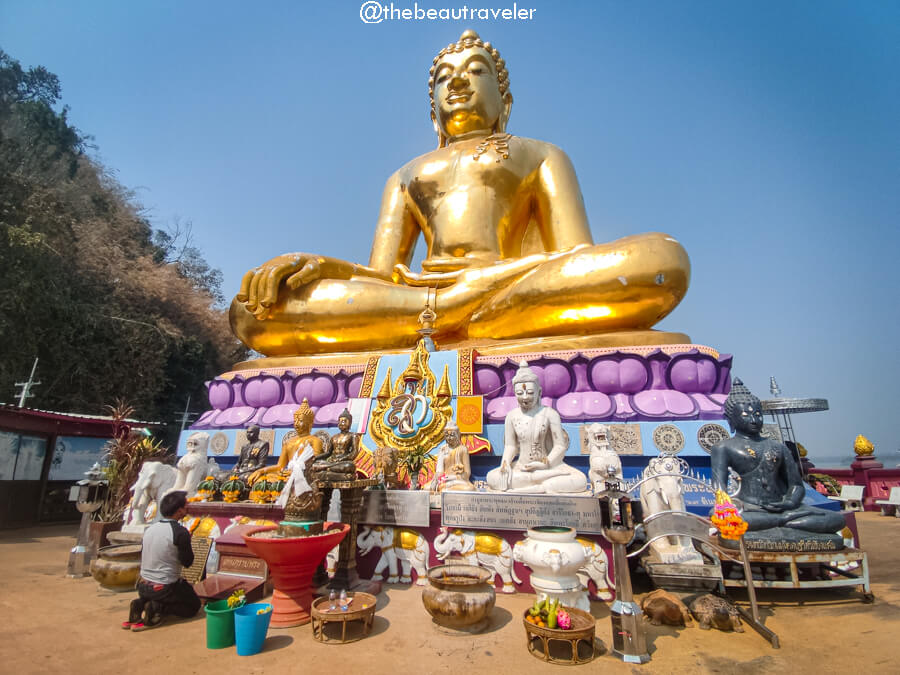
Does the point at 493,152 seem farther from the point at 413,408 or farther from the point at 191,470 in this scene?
the point at 191,470

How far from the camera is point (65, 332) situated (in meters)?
12.9

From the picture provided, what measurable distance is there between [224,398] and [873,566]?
27.6ft

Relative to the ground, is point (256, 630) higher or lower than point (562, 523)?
lower

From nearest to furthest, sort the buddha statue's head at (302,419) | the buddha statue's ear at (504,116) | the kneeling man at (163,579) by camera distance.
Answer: the kneeling man at (163,579) < the buddha statue's head at (302,419) < the buddha statue's ear at (504,116)

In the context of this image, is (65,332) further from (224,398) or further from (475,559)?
(475,559)

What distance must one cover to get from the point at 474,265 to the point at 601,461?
15.0 ft

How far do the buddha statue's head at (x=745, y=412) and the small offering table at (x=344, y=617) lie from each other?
10.8 feet

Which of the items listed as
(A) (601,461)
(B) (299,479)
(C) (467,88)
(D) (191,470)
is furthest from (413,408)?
(C) (467,88)

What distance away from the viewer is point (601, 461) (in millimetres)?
4426

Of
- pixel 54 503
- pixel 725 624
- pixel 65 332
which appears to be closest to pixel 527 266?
pixel 725 624

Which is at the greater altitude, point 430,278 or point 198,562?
point 430,278

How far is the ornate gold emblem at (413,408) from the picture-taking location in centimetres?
583

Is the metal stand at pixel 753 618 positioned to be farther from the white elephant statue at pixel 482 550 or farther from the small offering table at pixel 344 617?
the small offering table at pixel 344 617

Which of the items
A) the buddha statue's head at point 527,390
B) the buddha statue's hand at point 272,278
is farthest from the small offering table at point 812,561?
the buddha statue's hand at point 272,278
